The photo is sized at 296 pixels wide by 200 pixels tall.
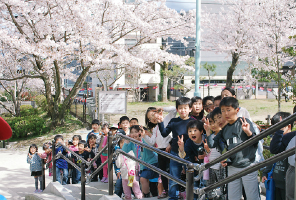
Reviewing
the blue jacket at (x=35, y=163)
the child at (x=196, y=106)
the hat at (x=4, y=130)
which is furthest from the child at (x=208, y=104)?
the blue jacket at (x=35, y=163)

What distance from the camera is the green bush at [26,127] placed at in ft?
39.5

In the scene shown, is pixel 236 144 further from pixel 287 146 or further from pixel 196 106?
pixel 196 106

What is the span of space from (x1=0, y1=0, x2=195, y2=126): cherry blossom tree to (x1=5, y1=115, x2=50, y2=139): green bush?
0.66 m

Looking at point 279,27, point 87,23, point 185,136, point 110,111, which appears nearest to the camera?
point 185,136

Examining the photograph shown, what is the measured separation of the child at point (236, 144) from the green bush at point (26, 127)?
11.0 m

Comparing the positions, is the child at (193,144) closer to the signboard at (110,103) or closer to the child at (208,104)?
the child at (208,104)

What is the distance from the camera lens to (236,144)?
2.65 metres

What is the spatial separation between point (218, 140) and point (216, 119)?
39cm

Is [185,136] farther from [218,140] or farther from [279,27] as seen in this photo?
[279,27]

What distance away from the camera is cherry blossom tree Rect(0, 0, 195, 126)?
399 inches

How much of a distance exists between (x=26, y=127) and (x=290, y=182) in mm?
11630

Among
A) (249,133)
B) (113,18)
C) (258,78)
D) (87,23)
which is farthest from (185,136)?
(258,78)

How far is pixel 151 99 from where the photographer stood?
33.5 m

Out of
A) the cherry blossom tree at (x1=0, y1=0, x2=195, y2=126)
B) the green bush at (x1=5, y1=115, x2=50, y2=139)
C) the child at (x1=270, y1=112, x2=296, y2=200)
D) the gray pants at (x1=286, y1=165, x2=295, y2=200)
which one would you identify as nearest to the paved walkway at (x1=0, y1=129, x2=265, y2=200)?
the green bush at (x1=5, y1=115, x2=50, y2=139)
